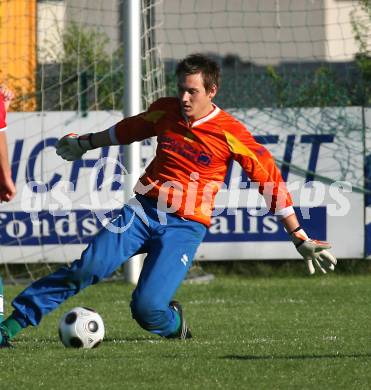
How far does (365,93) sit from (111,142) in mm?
5541

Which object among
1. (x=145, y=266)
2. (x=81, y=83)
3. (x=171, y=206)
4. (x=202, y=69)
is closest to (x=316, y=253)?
(x=171, y=206)

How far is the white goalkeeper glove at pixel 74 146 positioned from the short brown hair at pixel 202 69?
85 cm

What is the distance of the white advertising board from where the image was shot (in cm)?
1141

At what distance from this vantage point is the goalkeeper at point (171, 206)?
22.0 feet

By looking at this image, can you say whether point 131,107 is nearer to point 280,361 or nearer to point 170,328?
point 170,328

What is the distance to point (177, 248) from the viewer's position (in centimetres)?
681

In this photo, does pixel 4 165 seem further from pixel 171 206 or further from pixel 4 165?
pixel 171 206

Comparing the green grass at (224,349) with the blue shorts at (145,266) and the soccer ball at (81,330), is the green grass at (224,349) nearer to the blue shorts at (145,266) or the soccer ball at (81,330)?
the soccer ball at (81,330)

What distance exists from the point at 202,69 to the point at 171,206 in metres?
0.89

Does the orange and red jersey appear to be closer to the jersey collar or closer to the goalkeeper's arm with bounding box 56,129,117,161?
the jersey collar

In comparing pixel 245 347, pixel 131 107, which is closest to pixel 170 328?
pixel 245 347

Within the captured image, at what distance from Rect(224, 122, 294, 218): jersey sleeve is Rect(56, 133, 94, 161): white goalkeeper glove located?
1.03 meters

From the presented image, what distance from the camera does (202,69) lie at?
6805 mm

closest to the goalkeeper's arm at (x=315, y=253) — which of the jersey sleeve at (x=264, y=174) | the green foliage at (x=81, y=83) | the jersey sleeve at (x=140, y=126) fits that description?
the jersey sleeve at (x=264, y=174)
